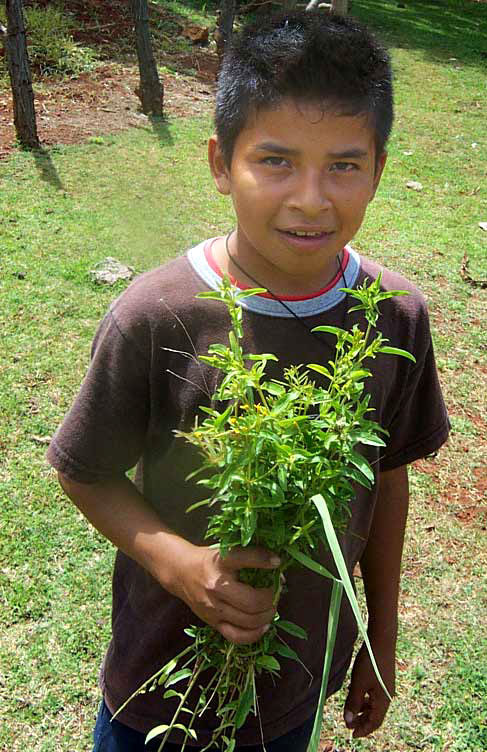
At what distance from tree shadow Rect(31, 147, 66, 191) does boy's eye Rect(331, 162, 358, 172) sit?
227 inches

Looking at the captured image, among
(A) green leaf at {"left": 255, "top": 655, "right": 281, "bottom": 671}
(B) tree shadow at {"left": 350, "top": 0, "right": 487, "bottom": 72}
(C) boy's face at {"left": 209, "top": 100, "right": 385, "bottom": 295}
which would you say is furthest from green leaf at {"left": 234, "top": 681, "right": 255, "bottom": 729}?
(B) tree shadow at {"left": 350, "top": 0, "right": 487, "bottom": 72}

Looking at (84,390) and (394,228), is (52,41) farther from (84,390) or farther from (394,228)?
(84,390)

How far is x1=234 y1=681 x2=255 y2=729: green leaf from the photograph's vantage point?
1.22 meters

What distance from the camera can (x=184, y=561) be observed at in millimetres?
1367

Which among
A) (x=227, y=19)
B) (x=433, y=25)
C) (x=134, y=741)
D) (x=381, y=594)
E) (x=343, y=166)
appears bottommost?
(x=433, y=25)

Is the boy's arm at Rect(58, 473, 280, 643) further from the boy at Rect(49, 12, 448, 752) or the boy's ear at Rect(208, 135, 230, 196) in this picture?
the boy's ear at Rect(208, 135, 230, 196)

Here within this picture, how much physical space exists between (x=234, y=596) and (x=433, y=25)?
17039mm

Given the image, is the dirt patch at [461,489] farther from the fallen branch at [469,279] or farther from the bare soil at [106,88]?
the bare soil at [106,88]

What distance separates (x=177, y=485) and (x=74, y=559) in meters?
2.04

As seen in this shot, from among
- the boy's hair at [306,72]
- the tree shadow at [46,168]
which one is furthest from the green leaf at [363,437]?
the tree shadow at [46,168]

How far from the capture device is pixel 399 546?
1811 mm

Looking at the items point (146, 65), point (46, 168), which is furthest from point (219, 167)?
point (146, 65)

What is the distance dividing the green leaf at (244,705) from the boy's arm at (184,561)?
0.09 m

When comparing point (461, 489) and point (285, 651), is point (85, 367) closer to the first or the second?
point (461, 489)
